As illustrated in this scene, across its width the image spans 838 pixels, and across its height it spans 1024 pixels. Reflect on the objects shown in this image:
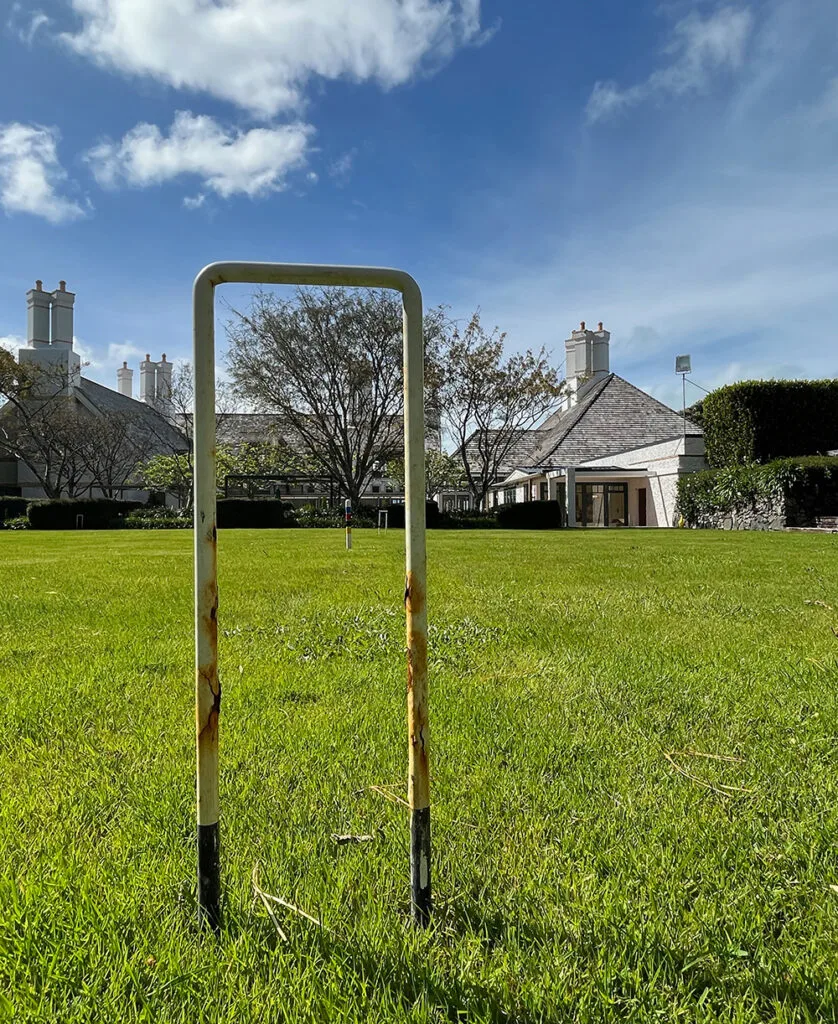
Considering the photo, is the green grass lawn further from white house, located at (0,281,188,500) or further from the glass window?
white house, located at (0,281,188,500)

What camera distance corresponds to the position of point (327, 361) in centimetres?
2377

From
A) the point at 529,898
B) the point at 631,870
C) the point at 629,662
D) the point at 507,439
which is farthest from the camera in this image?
the point at 507,439

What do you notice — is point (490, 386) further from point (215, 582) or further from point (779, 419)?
point (215, 582)

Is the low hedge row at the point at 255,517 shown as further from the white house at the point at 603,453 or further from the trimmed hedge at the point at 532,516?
the white house at the point at 603,453

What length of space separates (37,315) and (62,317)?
4.17ft

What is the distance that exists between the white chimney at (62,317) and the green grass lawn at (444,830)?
3873 centimetres

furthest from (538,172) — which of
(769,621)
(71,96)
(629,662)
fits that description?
(629,662)

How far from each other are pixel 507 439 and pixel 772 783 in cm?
2656

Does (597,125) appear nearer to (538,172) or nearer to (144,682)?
(538,172)

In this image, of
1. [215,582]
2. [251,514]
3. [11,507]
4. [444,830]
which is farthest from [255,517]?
[215,582]

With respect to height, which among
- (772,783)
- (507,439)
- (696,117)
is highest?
(696,117)

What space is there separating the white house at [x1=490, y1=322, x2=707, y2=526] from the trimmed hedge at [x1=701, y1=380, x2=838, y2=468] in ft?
7.67

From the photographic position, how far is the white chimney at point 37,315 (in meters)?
35.2

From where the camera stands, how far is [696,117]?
11.9 m
